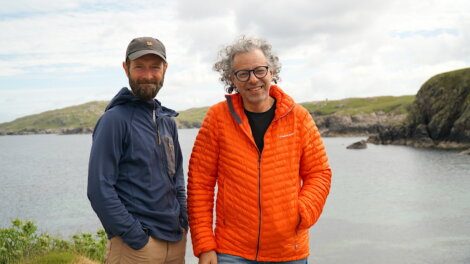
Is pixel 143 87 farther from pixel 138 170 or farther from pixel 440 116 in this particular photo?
pixel 440 116

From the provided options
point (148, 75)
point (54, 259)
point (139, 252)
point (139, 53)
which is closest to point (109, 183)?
point (139, 252)

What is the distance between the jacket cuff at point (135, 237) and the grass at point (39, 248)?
5.39 m

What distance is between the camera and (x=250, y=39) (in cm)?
455

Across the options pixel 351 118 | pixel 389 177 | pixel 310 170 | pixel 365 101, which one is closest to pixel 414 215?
pixel 389 177

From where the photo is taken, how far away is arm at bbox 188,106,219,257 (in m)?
4.55

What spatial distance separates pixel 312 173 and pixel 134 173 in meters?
1.71

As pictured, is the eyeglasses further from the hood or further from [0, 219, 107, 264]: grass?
[0, 219, 107, 264]: grass

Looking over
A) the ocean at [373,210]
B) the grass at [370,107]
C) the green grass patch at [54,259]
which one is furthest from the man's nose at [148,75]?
the grass at [370,107]

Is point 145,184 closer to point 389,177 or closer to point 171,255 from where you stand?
point 171,255

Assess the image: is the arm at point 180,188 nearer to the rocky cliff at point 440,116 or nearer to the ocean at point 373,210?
the ocean at point 373,210

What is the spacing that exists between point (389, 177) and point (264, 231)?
4476 cm

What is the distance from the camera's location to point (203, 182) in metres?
4.60

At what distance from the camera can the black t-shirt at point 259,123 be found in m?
4.50

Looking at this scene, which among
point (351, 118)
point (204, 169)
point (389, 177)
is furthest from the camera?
point (351, 118)
